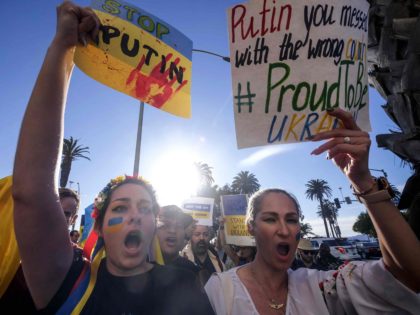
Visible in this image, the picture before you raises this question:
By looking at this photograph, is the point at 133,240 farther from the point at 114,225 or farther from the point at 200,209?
the point at 200,209

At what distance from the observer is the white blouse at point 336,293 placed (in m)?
1.49

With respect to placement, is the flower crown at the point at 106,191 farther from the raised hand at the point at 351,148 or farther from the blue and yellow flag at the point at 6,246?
the raised hand at the point at 351,148

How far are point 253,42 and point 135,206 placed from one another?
1.63 meters

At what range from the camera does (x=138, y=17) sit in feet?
7.25

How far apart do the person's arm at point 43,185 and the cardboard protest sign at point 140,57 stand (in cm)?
64

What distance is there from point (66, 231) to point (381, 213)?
176 centimetres

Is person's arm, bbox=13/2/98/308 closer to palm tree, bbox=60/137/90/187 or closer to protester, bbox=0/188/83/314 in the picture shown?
protester, bbox=0/188/83/314

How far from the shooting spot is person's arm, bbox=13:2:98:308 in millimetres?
1061

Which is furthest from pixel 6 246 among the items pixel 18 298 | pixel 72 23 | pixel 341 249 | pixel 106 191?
pixel 341 249

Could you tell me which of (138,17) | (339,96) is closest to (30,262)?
(138,17)

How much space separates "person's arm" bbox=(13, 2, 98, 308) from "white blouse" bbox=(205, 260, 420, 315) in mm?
1156

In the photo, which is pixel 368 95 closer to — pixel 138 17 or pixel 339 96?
pixel 339 96

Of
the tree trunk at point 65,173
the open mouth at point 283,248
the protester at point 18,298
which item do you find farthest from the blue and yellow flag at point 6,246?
the tree trunk at point 65,173

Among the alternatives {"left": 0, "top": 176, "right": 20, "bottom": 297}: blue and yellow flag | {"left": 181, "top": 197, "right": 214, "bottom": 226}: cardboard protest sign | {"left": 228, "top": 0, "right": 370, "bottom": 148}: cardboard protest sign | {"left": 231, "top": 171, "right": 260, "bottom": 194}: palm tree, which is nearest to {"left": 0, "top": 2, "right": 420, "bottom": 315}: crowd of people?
{"left": 0, "top": 176, "right": 20, "bottom": 297}: blue and yellow flag
